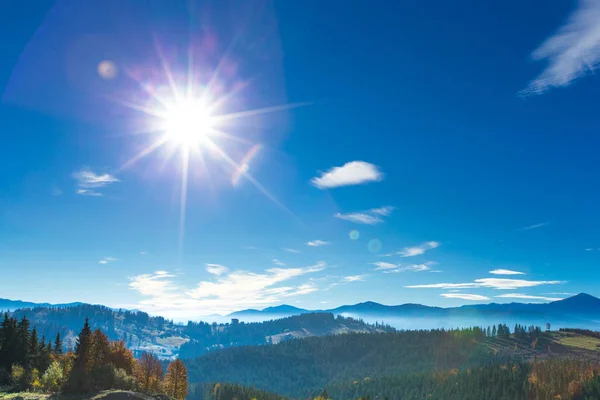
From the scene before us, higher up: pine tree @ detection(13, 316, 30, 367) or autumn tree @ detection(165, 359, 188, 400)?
pine tree @ detection(13, 316, 30, 367)

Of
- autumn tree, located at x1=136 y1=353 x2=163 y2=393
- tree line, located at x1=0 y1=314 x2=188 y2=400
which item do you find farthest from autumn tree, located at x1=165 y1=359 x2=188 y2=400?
autumn tree, located at x1=136 y1=353 x2=163 y2=393

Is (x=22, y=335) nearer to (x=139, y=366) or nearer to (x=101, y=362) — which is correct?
(x=101, y=362)

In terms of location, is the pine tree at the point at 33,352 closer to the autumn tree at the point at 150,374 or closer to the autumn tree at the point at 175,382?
the autumn tree at the point at 150,374

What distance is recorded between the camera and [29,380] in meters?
94.5

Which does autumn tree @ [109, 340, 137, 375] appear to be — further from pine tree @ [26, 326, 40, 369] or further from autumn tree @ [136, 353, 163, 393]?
pine tree @ [26, 326, 40, 369]

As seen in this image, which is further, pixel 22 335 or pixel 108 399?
pixel 22 335

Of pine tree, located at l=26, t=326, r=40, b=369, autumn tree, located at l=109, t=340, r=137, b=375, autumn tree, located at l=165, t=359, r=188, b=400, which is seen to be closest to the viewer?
pine tree, located at l=26, t=326, r=40, b=369

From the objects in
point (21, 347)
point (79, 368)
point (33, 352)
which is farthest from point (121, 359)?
point (79, 368)

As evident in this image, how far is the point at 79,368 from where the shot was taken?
259ft

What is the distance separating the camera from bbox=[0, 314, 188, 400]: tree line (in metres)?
85.7

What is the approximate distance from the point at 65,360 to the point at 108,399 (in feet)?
213

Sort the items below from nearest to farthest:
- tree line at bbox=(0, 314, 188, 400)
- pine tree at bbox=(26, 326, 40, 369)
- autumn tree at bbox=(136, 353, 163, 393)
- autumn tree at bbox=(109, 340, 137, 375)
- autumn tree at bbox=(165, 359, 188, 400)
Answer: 1. tree line at bbox=(0, 314, 188, 400)
2. pine tree at bbox=(26, 326, 40, 369)
3. autumn tree at bbox=(109, 340, 137, 375)
4. autumn tree at bbox=(136, 353, 163, 393)
5. autumn tree at bbox=(165, 359, 188, 400)

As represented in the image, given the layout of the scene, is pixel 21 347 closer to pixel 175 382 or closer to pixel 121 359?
pixel 121 359

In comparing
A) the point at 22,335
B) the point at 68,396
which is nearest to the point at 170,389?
the point at 22,335
